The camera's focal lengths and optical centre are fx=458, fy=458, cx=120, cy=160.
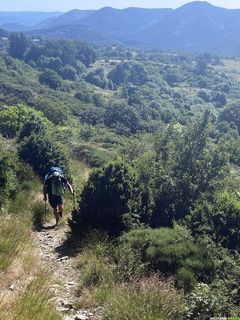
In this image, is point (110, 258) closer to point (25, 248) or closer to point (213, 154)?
point (25, 248)

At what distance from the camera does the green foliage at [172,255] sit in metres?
7.90

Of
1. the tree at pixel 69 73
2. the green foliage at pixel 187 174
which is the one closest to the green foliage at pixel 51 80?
the tree at pixel 69 73

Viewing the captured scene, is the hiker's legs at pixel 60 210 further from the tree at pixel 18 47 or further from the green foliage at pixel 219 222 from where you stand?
the tree at pixel 18 47

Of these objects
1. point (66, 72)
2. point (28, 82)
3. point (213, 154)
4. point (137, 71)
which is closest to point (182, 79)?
point (137, 71)

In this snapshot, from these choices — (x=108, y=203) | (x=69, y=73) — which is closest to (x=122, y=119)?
(x=69, y=73)

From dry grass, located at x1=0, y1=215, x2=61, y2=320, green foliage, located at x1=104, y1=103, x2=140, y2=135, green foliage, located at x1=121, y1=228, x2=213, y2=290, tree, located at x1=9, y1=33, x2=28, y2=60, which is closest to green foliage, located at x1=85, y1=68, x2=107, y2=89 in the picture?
tree, located at x1=9, y1=33, x2=28, y2=60

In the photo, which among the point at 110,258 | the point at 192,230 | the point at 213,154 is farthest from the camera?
the point at 213,154

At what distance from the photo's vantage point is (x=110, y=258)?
8164 millimetres

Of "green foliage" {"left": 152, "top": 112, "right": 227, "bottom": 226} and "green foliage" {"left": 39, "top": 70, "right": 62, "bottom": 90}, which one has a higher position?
"green foliage" {"left": 152, "top": 112, "right": 227, "bottom": 226}

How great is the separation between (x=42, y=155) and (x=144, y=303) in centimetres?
1301

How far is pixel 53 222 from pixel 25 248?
14.0 ft

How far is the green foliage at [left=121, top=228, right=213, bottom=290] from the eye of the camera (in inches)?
311

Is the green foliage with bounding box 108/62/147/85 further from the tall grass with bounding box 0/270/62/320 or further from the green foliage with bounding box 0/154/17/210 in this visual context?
the tall grass with bounding box 0/270/62/320

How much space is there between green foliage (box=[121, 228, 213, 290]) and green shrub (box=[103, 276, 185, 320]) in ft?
3.94
